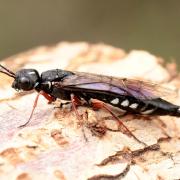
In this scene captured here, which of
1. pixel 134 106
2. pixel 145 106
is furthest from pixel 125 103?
pixel 145 106

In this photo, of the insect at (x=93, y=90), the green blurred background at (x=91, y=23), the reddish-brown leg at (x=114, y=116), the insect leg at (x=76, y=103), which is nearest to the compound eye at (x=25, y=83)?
the insect at (x=93, y=90)

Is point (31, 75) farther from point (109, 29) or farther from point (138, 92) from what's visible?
point (109, 29)

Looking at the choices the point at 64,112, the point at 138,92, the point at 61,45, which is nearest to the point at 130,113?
the point at 138,92

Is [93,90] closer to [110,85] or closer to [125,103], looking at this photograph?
[110,85]

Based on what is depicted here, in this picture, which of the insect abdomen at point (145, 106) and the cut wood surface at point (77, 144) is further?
the insect abdomen at point (145, 106)

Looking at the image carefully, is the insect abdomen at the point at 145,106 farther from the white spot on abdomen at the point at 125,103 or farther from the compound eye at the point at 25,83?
the compound eye at the point at 25,83

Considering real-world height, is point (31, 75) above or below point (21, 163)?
above
